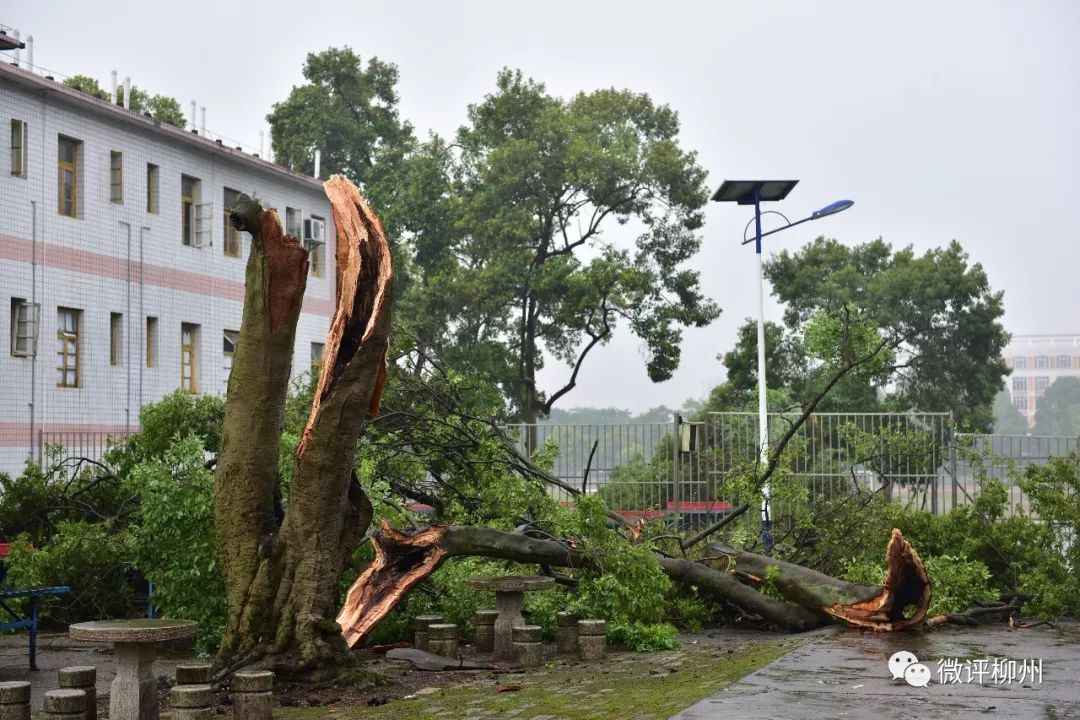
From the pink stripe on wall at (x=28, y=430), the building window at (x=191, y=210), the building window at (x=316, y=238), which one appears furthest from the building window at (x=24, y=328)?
the building window at (x=316, y=238)

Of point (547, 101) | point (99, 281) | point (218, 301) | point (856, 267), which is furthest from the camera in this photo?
point (856, 267)

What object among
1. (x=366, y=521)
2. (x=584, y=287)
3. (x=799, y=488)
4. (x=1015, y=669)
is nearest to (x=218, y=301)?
(x=584, y=287)

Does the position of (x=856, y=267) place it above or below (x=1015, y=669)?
above

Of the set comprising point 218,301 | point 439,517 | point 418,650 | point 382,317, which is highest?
point 218,301

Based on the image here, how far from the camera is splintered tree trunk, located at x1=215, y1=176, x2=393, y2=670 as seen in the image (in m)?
9.73

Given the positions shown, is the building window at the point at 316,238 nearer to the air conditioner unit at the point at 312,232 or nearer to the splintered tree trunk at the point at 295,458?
the air conditioner unit at the point at 312,232

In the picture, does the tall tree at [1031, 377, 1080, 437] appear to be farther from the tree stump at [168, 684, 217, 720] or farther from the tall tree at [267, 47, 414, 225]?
the tree stump at [168, 684, 217, 720]

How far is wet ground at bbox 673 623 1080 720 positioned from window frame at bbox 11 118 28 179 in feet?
61.1

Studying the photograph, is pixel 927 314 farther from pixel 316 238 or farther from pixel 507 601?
pixel 507 601

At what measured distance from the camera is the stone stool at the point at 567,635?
1199 centimetres

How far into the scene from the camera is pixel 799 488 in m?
15.3

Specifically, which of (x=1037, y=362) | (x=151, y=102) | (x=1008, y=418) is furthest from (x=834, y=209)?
(x=1037, y=362)

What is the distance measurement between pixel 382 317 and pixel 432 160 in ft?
115

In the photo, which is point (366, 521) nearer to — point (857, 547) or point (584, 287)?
point (857, 547)
